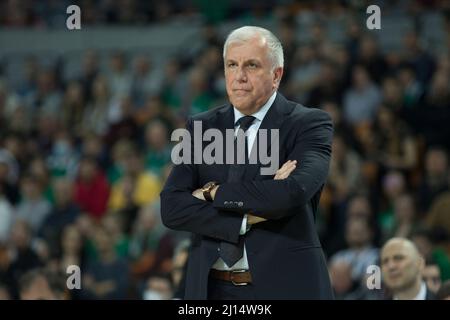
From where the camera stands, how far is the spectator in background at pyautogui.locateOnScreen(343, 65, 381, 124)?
10320 mm

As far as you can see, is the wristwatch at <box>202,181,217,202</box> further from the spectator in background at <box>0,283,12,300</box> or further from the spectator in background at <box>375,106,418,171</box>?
the spectator in background at <box>375,106,418,171</box>

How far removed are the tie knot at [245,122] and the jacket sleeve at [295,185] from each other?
0.19 m

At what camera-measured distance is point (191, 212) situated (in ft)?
13.0

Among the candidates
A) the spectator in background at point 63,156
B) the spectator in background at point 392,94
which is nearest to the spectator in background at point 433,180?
the spectator in background at point 392,94

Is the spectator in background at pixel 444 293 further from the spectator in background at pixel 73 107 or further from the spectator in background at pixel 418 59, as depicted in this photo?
the spectator in background at pixel 73 107

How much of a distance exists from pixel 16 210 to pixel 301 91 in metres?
3.28

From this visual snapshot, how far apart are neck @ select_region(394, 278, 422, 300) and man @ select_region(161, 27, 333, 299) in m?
1.40

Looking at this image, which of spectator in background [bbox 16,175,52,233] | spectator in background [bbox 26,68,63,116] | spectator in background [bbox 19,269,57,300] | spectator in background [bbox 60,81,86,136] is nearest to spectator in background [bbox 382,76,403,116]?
spectator in background [bbox 16,175,52,233]

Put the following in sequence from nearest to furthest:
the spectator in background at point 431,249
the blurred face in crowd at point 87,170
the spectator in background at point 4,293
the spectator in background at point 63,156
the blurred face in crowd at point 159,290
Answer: the spectator in background at point 4,293
the blurred face in crowd at point 159,290
the spectator in background at point 431,249
the blurred face in crowd at point 87,170
the spectator in background at point 63,156

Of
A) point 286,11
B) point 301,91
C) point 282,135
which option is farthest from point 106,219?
point 282,135

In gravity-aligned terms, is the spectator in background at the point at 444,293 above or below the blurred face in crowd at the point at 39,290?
below

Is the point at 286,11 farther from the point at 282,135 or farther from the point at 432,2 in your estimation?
the point at 282,135

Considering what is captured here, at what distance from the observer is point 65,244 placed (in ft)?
30.6

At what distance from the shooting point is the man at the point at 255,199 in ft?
12.4
